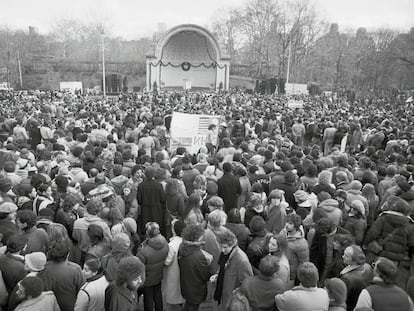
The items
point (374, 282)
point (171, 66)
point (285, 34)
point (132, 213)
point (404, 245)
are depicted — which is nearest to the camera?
point (374, 282)

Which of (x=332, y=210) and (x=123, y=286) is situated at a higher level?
(x=332, y=210)

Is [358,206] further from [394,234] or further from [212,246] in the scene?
[212,246]

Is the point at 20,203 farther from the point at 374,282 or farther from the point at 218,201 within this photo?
the point at 374,282

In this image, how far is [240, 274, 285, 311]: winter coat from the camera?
379 cm

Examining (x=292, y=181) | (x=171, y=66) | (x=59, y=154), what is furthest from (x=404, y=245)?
(x=171, y=66)

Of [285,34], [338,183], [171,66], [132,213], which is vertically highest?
[285,34]

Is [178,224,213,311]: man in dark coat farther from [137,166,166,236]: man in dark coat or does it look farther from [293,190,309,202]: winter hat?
[137,166,166,236]: man in dark coat

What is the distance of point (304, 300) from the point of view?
3531 mm

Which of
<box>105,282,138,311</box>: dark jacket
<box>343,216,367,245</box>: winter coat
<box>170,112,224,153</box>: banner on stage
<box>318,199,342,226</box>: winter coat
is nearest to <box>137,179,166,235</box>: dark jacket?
<box>318,199,342,226</box>: winter coat

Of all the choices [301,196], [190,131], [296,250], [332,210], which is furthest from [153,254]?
[190,131]

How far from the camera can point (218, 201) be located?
208 inches

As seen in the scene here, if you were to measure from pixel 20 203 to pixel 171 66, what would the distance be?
135 feet

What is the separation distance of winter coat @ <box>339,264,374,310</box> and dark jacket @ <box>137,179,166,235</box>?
322 centimetres

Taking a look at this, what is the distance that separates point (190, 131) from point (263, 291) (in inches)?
325
